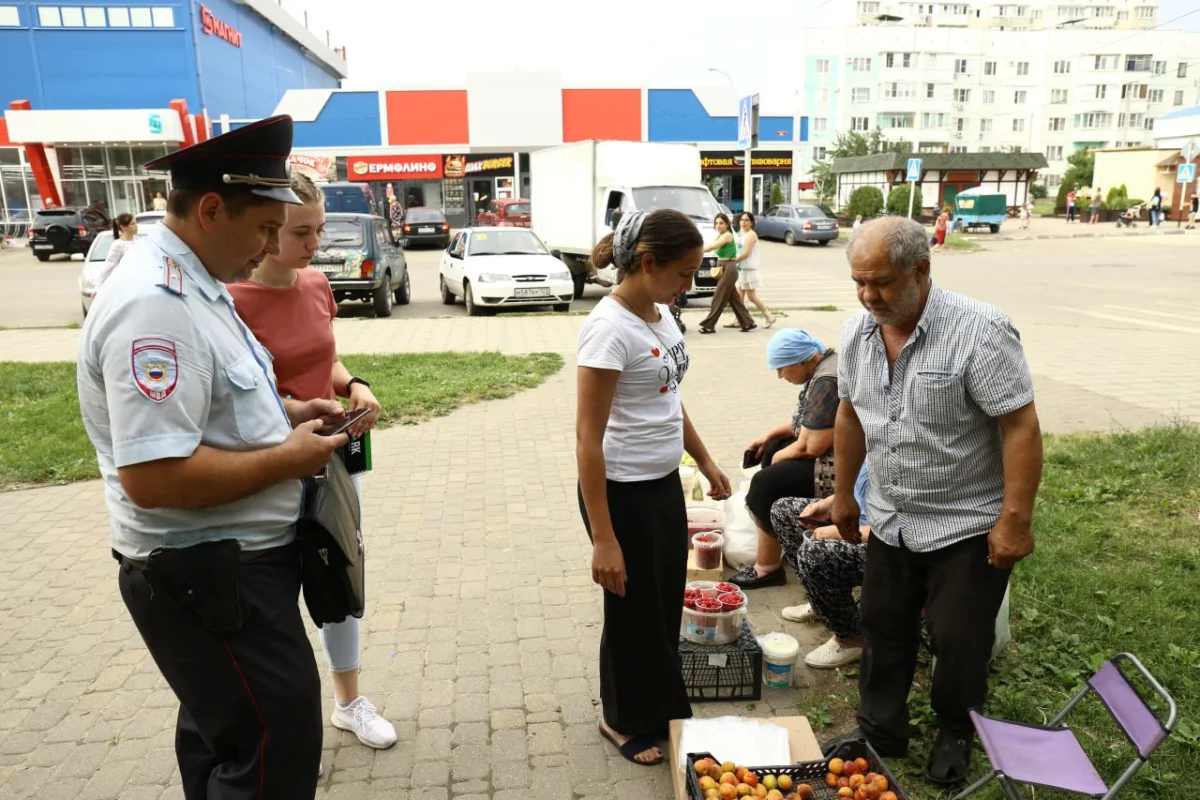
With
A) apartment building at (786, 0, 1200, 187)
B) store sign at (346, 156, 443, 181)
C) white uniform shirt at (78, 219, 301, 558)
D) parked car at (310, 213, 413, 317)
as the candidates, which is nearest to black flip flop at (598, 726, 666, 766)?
white uniform shirt at (78, 219, 301, 558)

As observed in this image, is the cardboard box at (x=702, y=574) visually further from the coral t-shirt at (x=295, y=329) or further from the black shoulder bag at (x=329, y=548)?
the black shoulder bag at (x=329, y=548)

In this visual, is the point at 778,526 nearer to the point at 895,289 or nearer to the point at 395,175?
the point at 895,289

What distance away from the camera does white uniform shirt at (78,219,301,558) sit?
1.72 m

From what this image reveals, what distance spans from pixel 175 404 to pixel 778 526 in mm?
2982

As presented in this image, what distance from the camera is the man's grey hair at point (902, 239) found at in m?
2.63

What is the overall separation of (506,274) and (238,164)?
1310 cm

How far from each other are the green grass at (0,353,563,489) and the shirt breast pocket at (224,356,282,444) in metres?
5.50

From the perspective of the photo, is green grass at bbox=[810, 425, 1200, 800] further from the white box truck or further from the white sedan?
the white box truck

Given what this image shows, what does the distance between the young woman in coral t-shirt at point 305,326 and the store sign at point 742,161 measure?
3735cm

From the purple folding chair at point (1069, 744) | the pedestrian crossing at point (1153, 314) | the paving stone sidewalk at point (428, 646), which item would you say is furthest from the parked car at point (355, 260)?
the purple folding chair at point (1069, 744)

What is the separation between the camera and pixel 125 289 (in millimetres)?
1748

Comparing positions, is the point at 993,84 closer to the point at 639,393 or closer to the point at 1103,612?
the point at 1103,612

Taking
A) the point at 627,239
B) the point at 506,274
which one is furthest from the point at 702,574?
the point at 506,274

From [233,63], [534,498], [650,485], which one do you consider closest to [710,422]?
[534,498]
